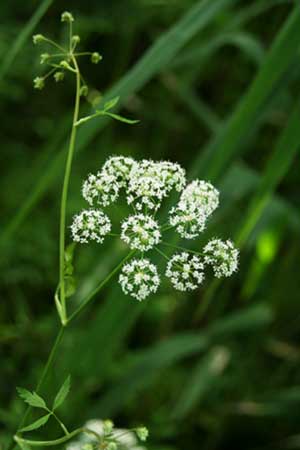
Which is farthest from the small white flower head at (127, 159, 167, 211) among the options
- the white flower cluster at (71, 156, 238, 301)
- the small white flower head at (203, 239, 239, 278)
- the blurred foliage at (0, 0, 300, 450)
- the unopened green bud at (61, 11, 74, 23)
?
the blurred foliage at (0, 0, 300, 450)

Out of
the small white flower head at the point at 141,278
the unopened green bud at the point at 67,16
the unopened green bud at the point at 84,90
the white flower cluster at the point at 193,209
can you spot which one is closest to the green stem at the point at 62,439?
the small white flower head at the point at 141,278

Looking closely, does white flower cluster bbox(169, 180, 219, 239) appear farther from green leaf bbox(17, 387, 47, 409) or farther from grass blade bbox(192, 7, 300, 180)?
grass blade bbox(192, 7, 300, 180)

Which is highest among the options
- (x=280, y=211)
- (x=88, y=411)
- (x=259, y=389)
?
(x=280, y=211)

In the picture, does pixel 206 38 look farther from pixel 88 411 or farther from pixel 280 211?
pixel 88 411

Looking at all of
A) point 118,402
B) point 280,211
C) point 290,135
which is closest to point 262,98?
point 290,135

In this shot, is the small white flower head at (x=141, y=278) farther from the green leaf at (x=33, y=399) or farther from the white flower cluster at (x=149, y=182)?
the green leaf at (x=33, y=399)

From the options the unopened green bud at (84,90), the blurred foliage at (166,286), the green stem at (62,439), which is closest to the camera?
the green stem at (62,439)

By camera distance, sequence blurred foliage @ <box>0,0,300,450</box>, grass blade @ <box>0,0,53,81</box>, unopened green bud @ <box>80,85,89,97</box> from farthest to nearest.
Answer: blurred foliage @ <box>0,0,300,450</box>
grass blade @ <box>0,0,53,81</box>
unopened green bud @ <box>80,85,89,97</box>

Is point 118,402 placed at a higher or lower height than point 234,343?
lower
